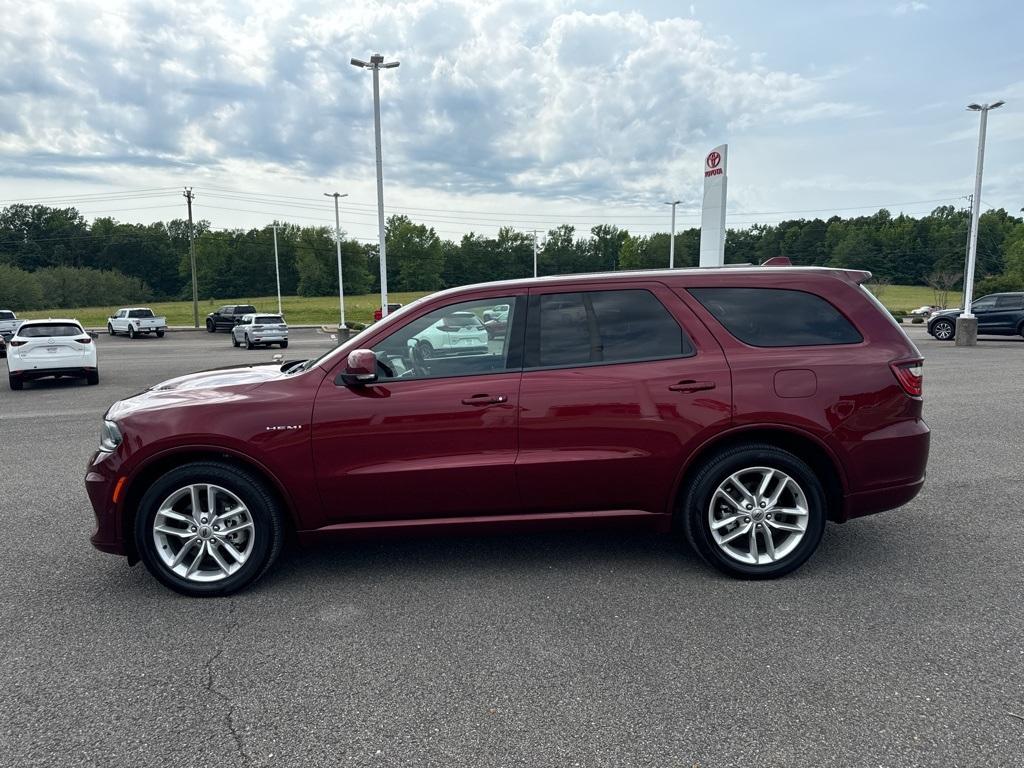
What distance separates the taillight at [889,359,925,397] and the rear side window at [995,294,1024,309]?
24.4 meters

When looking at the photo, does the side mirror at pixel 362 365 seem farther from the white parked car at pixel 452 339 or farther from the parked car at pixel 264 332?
the parked car at pixel 264 332

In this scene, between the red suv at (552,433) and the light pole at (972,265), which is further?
the light pole at (972,265)

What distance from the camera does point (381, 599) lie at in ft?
12.7

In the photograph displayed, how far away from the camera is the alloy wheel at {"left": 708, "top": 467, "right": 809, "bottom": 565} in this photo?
4.04 metres

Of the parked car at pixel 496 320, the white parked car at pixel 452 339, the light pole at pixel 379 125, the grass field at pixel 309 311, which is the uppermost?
the light pole at pixel 379 125

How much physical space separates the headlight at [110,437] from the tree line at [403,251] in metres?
102

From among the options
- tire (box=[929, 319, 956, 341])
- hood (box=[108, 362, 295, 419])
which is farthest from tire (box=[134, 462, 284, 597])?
tire (box=[929, 319, 956, 341])

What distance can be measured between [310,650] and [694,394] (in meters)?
2.40

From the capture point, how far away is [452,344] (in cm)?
409

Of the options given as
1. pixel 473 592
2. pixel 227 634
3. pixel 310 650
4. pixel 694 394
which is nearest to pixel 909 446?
pixel 694 394

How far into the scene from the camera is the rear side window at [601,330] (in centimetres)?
406

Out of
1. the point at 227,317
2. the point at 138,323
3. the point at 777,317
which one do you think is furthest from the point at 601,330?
the point at 227,317

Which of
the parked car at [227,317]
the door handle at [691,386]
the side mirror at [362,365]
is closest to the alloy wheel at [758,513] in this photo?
the door handle at [691,386]

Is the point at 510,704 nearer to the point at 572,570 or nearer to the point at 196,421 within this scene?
the point at 572,570
